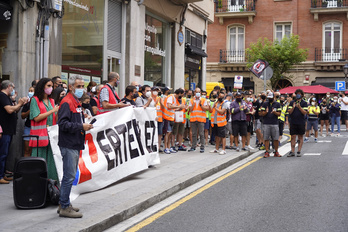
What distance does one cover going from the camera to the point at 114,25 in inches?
638

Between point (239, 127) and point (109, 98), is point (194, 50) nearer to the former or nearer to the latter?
point (239, 127)

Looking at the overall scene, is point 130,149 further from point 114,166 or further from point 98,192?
point 98,192

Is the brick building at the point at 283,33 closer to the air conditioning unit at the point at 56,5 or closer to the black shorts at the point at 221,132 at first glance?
the black shorts at the point at 221,132

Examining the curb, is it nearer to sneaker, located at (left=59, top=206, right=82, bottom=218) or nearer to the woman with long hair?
sneaker, located at (left=59, top=206, right=82, bottom=218)

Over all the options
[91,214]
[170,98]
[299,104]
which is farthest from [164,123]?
[91,214]

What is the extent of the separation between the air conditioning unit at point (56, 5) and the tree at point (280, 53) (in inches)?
1128

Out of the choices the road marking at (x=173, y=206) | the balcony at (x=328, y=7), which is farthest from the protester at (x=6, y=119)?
the balcony at (x=328, y=7)

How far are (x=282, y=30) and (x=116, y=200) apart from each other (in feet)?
121

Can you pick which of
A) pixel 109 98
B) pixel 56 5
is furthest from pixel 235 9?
pixel 109 98

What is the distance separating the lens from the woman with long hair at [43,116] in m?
7.82

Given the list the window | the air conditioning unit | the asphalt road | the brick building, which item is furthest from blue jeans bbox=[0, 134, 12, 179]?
the window

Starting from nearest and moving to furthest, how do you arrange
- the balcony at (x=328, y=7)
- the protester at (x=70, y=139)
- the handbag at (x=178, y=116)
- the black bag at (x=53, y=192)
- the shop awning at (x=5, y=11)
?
1. the protester at (x=70, y=139)
2. the black bag at (x=53, y=192)
3. the shop awning at (x=5, y=11)
4. the handbag at (x=178, y=116)
5. the balcony at (x=328, y=7)

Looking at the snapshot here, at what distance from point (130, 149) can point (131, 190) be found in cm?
140

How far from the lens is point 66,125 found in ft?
20.3
